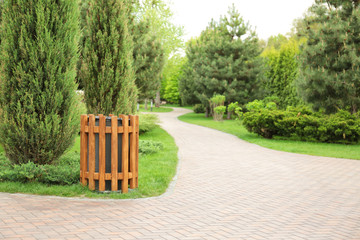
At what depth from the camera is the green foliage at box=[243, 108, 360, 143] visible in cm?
1488

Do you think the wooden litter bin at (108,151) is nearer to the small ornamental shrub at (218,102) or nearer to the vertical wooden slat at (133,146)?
the vertical wooden slat at (133,146)

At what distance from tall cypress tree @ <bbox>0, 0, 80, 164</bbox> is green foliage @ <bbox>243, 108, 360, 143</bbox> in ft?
35.3

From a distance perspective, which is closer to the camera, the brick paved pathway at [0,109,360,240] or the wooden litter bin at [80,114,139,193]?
the brick paved pathway at [0,109,360,240]

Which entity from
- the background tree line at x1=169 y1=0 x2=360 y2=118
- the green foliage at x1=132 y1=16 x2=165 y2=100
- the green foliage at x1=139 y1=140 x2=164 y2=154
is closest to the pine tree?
the background tree line at x1=169 y1=0 x2=360 y2=118

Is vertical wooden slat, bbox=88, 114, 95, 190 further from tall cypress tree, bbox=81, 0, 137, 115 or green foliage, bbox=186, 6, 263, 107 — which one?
green foliage, bbox=186, 6, 263, 107

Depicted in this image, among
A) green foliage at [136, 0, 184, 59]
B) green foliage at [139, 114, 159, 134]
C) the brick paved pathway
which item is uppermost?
green foliage at [136, 0, 184, 59]

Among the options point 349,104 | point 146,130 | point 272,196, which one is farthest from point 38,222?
point 349,104

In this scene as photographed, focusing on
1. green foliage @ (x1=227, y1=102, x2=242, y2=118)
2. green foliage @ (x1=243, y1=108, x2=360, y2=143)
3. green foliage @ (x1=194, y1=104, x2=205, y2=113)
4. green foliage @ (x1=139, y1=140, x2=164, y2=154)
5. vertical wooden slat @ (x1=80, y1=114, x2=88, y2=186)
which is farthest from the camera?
green foliage @ (x1=194, y1=104, x2=205, y2=113)

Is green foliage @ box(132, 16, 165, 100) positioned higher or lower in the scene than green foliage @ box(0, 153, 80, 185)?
higher

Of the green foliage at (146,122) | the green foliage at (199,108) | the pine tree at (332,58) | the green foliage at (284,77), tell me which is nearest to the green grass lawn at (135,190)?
the green foliage at (146,122)

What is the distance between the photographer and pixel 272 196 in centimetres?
684

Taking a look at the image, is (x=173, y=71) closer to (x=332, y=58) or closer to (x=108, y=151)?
(x=332, y=58)

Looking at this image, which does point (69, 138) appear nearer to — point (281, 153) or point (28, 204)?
point (28, 204)

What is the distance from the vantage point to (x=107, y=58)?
10.1 metres
